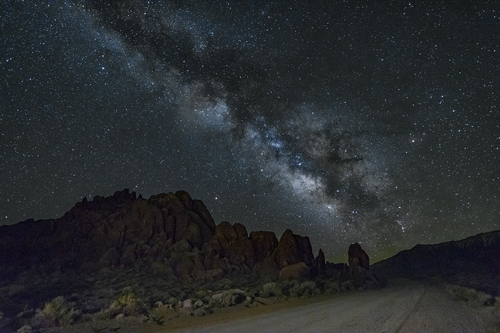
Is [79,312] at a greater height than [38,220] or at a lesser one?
lesser

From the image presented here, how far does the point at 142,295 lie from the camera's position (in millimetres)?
18375

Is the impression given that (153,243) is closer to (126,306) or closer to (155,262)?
(155,262)

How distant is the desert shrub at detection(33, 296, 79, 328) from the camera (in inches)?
462

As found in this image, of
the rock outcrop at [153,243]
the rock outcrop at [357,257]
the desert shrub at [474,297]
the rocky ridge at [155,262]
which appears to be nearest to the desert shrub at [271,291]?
the rocky ridge at [155,262]

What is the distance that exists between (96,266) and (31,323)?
20.2 meters

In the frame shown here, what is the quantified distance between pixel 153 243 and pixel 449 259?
79953 mm

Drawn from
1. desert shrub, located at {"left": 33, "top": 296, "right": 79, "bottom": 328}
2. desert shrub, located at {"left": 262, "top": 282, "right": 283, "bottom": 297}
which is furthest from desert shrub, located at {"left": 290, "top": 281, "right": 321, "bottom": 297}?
desert shrub, located at {"left": 33, "top": 296, "right": 79, "bottom": 328}

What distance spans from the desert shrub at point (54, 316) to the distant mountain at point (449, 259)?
62701 millimetres

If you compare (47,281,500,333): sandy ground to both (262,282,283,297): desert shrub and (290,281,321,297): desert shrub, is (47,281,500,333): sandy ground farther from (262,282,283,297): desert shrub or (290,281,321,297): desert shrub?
(290,281,321,297): desert shrub

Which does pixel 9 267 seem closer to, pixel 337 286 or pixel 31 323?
pixel 31 323

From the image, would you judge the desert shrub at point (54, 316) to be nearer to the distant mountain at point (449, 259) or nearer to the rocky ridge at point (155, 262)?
the rocky ridge at point (155, 262)

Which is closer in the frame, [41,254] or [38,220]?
[41,254]

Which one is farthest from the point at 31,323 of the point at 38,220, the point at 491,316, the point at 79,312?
the point at 38,220

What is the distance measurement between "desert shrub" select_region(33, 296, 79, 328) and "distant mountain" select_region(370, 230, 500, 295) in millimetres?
62701
